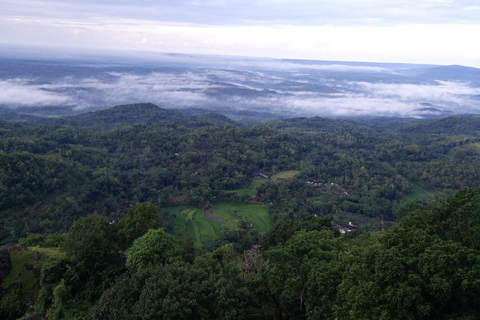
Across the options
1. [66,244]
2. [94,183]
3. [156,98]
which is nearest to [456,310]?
[66,244]

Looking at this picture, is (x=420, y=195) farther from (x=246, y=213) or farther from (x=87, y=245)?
(x=87, y=245)

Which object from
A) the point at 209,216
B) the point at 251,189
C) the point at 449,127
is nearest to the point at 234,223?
the point at 209,216

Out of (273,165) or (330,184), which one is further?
(273,165)

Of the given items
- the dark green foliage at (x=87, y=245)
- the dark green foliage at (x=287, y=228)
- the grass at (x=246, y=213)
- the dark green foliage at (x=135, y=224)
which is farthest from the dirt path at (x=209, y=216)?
the dark green foliage at (x=87, y=245)

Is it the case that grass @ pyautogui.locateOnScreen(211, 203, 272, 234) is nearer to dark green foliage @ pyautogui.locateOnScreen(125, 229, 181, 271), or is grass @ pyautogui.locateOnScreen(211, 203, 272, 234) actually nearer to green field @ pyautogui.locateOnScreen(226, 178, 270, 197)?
green field @ pyautogui.locateOnScreen(226, 178, 270, 197)

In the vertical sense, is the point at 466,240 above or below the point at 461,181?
above

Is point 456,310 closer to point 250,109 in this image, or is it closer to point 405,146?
point 405,146
